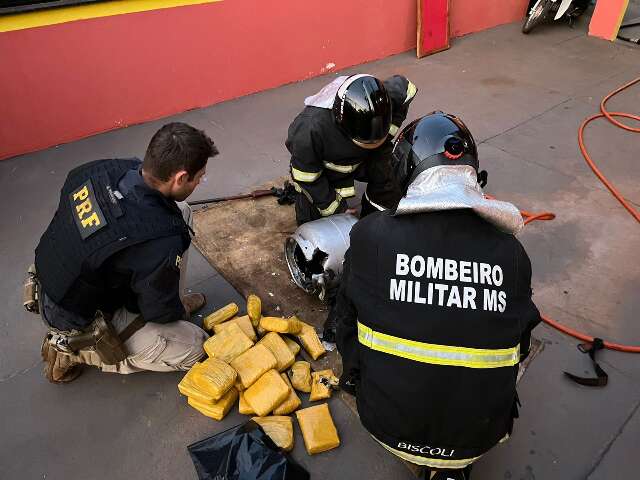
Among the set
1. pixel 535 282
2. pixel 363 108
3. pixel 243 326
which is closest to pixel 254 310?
pixel 243 326

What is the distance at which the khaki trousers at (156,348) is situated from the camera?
98.7 inches

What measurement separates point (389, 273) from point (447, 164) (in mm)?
563

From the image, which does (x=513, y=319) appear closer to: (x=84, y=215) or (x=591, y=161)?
(x=84, y=215)

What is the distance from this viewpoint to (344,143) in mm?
3236

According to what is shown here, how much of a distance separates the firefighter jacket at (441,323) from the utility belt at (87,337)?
1414mm

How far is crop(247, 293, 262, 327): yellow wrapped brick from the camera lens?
2932 millimetres

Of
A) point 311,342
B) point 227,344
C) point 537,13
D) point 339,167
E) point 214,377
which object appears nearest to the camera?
point 214,377

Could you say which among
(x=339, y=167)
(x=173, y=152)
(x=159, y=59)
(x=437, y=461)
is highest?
(x=173, y=152)

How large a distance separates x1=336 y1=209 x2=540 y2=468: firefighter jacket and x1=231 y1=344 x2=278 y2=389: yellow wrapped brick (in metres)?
0.99

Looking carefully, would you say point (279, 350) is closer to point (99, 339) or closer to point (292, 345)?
point (292, 345)

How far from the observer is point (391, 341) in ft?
5.40

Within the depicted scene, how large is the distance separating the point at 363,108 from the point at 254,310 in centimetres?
147

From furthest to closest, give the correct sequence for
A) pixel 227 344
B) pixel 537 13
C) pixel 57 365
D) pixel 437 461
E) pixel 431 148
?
pixel 537 13 < pixel 227 344 < pixel 57 365 < pixel 431 148 < pixel 437 461

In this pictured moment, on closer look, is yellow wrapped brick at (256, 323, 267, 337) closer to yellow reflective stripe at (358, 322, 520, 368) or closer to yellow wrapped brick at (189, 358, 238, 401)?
yellow wrapped brick at (189, 358, 238, 401)
